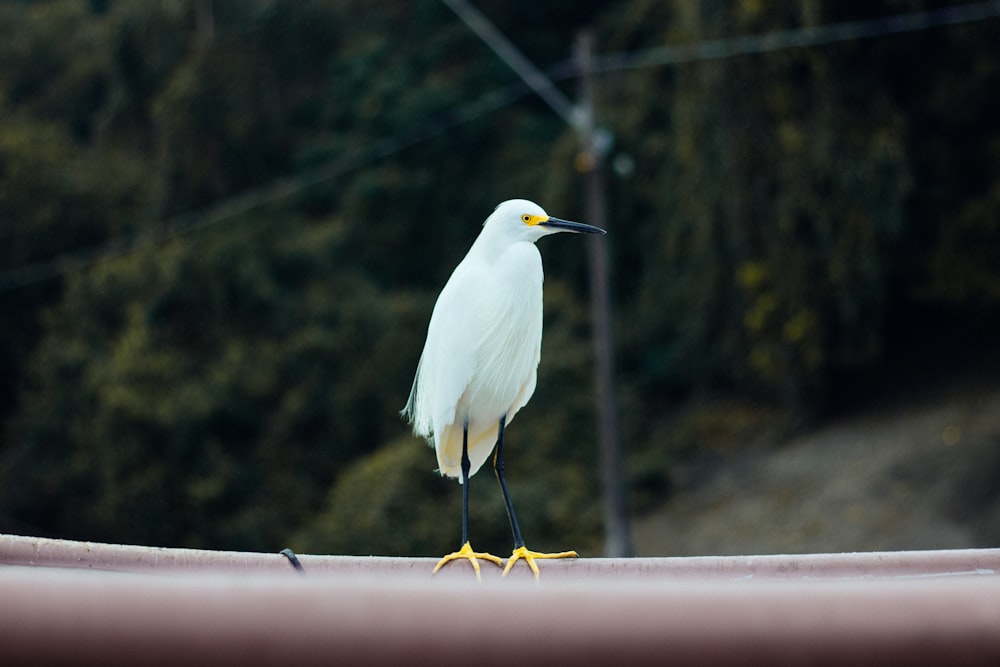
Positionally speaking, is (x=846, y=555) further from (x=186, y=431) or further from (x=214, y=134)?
(x=214, y=134)

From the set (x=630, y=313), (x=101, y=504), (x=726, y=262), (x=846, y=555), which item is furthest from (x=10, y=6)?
(x=846, y=555)

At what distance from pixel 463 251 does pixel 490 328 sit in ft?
42.1

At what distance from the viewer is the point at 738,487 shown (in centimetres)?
1239

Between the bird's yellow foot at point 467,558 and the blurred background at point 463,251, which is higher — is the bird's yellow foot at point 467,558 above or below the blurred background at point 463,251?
below

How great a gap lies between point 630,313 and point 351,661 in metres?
14.5

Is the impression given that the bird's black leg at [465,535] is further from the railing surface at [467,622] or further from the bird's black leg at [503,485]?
the railing surface at [467,622]

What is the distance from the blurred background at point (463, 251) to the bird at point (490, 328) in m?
6.89

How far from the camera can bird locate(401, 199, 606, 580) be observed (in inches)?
84.7

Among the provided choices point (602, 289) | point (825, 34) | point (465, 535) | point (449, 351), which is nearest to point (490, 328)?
point (449, 351)

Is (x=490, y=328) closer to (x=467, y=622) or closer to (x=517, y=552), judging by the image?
(x=517, y=552)

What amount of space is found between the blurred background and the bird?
6.89 metres

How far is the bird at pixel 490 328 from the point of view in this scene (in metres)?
2.15

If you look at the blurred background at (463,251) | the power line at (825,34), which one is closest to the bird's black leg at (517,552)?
the blurred background at (463,251)

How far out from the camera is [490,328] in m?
2.16
